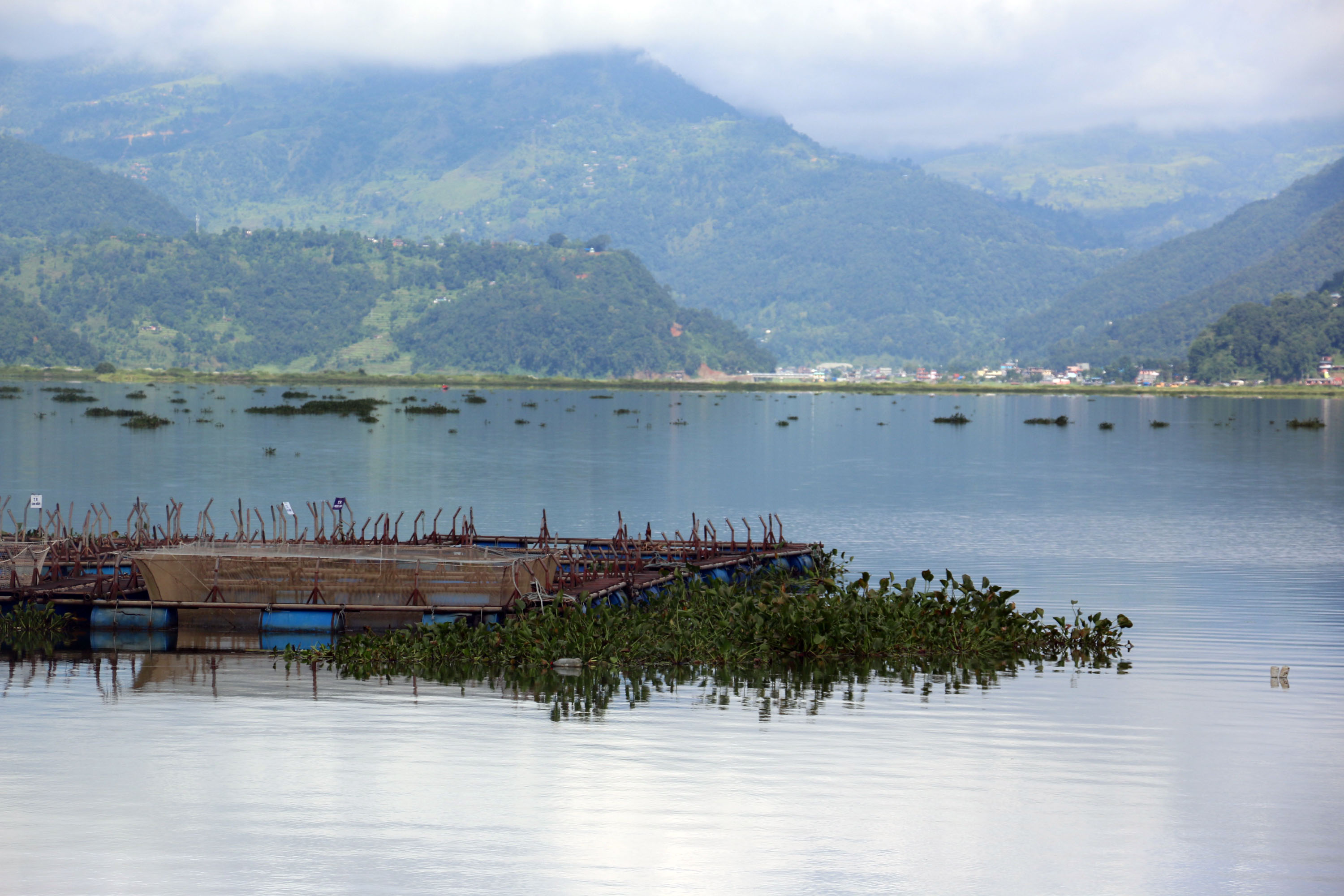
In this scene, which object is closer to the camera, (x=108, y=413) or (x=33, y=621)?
(x=33, y=621)

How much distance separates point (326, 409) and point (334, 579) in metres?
123

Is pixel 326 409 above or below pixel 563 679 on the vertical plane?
above

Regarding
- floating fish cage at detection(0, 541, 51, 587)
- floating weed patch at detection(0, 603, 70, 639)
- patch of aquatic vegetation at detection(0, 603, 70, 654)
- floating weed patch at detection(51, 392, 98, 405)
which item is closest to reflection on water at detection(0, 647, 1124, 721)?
patch of aquatic vegetation at detection(0, 603, 70, 654)

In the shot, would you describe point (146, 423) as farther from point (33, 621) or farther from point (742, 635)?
point (742, 635)

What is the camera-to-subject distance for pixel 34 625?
1104 inches

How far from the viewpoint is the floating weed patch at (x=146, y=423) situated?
110 m

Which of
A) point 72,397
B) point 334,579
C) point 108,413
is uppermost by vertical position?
point 72,397

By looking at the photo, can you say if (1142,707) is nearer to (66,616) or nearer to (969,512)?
(66,616)

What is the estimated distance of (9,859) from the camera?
46.2ft

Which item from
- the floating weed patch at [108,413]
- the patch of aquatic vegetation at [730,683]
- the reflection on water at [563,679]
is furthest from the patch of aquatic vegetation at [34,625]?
the floating weed patch at [108,413]


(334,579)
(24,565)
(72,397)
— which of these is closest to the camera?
(334,579)

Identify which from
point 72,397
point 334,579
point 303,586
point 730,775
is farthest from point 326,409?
point 730,775

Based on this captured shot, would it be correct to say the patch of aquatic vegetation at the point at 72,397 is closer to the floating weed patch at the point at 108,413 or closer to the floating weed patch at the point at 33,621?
the floating weed patch at the point at 108,413

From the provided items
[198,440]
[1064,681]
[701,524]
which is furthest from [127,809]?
[198,440]
